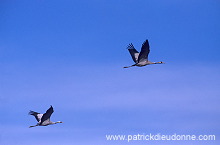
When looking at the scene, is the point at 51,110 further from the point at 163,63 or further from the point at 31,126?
the point at 163,63

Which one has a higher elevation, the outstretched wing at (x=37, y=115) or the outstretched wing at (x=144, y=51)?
the outstretched wing at (x=144, y=51)

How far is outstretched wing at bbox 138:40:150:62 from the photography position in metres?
90.5

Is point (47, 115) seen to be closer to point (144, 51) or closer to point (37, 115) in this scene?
point (37, 115)

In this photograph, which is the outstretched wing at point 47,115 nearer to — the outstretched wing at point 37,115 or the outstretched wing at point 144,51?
the outstretched wing at point 37,115

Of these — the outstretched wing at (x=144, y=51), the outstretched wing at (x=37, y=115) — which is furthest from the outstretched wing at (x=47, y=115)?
the outstretched wing at (x=144, y=51)

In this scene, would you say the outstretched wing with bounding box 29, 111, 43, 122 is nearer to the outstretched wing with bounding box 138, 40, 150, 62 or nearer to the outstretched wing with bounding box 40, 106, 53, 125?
the outstretched wing with bounding box 40, 106, 53, 125

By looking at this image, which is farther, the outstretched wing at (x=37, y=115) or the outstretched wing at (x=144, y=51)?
the outstretched wing at (x=37, y=115)

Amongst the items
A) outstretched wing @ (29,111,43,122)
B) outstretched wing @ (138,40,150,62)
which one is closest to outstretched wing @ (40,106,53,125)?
outstretched wing @ (29,111,43,122)

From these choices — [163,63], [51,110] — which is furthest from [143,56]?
[51,110]

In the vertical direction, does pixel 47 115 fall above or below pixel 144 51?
below

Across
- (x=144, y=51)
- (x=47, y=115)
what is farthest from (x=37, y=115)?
(x=144, y=51)

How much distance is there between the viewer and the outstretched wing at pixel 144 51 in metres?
90.5

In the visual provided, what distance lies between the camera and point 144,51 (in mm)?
92812

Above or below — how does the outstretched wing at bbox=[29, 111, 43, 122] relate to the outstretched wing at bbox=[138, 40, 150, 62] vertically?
below
